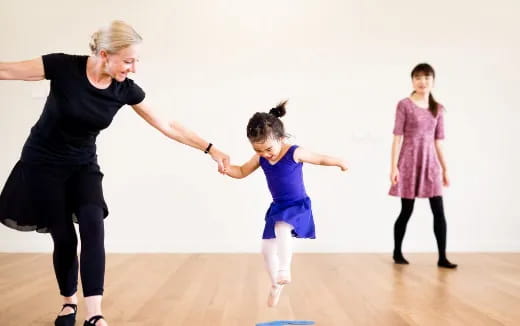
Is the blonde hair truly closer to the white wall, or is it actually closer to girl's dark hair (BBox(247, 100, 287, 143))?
girl's dark hair (BBox(247, 100, 287, 143))

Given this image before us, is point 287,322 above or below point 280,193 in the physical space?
below

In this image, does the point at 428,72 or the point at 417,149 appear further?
the point at 417,149

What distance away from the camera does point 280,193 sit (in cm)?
280

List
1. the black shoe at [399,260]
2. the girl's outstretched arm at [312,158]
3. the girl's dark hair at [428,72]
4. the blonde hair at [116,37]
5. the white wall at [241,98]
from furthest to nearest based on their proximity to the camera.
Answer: the white wall at [241,98], the black shoe at [399,260], the girl's dark hair at [428,72], the girl's outstretched arm at [312,158], the blonde hair at [116,37]

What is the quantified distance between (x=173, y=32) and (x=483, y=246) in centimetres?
306

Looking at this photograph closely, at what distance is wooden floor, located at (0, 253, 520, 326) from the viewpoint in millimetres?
2836

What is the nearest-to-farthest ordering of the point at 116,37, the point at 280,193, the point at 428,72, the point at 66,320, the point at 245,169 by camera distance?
the point at 116,37
the point at 66,320
the point at 280,193
the point at 245,169
the point at 428,72

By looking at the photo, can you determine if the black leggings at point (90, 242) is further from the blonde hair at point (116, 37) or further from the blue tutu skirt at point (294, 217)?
the blue tutu skirt at point (294, 217)

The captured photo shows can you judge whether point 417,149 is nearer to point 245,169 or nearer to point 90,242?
point 245,169

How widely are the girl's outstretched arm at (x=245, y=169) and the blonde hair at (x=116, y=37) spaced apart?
88 centimetres

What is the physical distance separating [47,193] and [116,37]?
2.18 feet

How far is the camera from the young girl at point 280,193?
268 cm

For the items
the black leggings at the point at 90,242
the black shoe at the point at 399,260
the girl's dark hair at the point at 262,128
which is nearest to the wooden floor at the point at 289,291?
the black shoe at the point at 399,260

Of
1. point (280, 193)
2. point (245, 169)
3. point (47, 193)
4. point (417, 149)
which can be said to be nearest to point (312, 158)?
point (280, 193)
